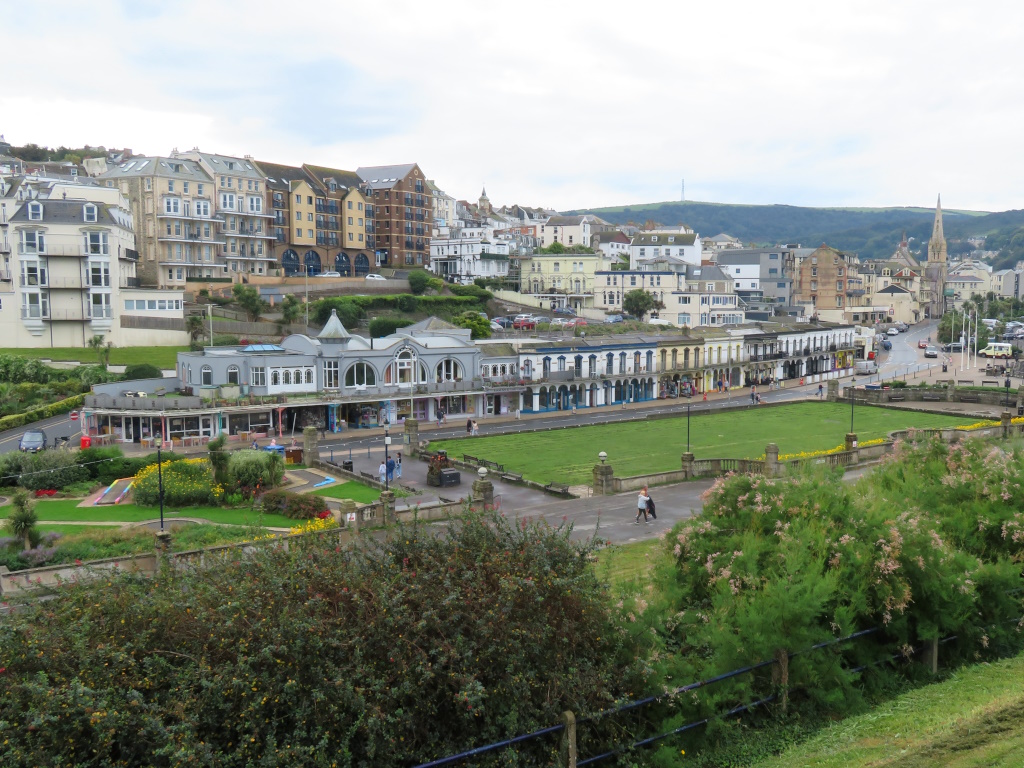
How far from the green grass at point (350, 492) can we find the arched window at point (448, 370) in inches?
975

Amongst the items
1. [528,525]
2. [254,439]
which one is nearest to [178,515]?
[254,439]

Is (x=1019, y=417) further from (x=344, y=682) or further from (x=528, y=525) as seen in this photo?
(x=344, y=682)

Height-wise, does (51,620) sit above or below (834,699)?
above

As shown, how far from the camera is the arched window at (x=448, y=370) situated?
63.0 m

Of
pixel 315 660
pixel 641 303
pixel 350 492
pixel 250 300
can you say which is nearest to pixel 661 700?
pixel 315 660

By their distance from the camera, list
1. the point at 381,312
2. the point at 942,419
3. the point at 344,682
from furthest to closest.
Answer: the point at 381,312 < the point at 942,419 < the point at 344,682

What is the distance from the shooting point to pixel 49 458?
37594mm

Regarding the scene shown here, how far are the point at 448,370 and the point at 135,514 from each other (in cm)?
3331

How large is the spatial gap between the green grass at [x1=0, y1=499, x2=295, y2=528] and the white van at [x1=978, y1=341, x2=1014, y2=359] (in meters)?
102

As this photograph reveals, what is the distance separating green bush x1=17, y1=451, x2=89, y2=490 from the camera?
119 ft

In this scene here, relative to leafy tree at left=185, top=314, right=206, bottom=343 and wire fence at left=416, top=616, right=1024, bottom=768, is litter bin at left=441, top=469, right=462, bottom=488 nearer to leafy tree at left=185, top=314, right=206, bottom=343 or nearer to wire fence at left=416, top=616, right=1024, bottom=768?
wire fence at left=416, top=616, right=1024, bottom=768

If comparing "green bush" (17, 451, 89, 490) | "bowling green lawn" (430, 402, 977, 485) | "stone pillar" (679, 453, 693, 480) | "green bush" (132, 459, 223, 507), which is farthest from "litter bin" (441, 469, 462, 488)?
"green bush" (17, 451, 89, 490)

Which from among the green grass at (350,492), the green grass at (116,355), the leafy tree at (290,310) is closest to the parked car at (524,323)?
the leafy tree at (290,310)

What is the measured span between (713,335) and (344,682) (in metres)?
78.8
